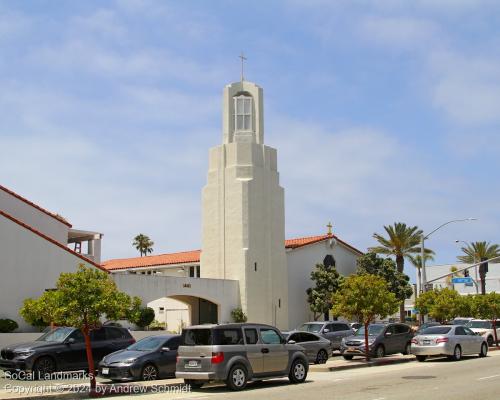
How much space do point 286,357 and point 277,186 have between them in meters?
30.8

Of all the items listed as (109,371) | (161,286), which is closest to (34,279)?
(161,286)

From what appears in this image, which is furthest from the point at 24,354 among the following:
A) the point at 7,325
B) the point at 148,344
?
the point at 7,325

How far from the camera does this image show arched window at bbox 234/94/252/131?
48.9 meters

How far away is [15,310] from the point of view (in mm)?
30812

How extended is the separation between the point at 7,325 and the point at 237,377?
15.5 meters

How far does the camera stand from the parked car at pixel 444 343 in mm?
26906

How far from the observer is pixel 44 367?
2022 centimetres

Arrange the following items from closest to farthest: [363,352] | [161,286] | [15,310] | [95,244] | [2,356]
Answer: [2,356], [363,352], [15,310], [161,286], [95,244]

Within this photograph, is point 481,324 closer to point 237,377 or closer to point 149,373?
point 149,373

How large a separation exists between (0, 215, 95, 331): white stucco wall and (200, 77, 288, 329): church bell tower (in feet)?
50.9

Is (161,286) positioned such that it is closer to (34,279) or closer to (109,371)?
(34,279)

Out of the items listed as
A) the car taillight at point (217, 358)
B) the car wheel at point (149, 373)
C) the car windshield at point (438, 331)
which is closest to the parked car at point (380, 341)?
the car windshield at point (438, 331)

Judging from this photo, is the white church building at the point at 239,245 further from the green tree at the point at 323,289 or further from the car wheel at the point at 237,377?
the car wheel at the point at 237,377

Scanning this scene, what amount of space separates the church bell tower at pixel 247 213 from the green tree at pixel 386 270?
26.0 ft
